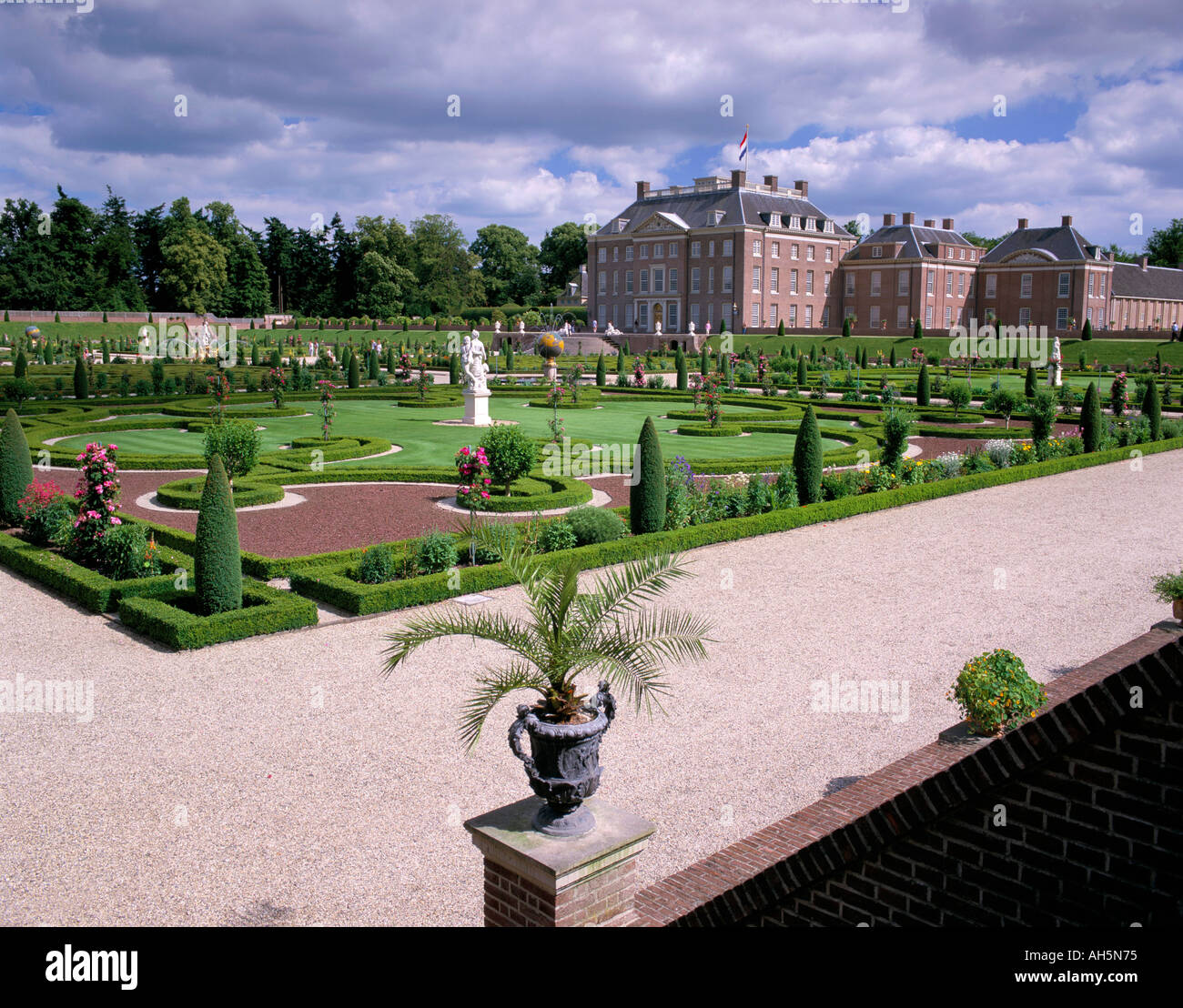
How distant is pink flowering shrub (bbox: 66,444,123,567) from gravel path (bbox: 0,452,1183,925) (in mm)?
918

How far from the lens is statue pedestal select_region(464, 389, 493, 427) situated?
27875 mm

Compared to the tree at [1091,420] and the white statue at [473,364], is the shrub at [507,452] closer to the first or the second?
the white statue at [473,364]

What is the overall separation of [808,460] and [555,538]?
537cm

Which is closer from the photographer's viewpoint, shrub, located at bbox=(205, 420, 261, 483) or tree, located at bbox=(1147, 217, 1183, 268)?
shrub, located at bbox=(205, 420, 261, 483)

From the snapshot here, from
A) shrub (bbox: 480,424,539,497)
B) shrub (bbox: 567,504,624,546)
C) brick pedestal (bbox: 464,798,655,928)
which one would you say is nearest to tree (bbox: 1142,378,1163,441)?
shrub (bbox: 480,424,539,497)

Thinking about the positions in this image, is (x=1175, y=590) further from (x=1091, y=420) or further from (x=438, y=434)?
(x=438, y=434)

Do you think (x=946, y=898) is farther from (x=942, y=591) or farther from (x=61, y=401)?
(x=61, y=401)

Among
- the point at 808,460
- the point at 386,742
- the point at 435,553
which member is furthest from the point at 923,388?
the point at 386,742

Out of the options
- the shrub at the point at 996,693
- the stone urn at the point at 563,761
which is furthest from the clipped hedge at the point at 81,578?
the shrub at the point at 996,693

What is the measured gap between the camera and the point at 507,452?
55.0 feet

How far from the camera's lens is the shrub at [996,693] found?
7.28 meters

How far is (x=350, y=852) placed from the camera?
247 inches

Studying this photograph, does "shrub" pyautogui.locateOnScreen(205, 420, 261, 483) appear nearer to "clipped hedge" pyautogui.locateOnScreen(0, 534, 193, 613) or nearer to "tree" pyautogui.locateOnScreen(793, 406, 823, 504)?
"clipped hedge" pyautogui.locateOnScreen(0, 534, 193, 613)

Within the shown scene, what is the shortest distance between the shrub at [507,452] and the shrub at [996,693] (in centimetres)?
1035
